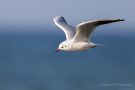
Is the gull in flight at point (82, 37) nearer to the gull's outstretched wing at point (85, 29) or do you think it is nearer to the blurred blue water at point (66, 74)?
the gull's outstretched wing at point (85, 29)

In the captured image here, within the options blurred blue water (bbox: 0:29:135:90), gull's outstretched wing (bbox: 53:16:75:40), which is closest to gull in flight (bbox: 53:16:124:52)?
gull's outstretched wing (bbox: 53:16:75:40)

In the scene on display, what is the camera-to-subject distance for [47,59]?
59.8 meters

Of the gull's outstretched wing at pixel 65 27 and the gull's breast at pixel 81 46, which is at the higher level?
the gull's outstretched wing at pixel 65 27

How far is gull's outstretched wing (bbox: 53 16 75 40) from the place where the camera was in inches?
746

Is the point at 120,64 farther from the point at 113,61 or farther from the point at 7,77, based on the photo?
the point at 7,77

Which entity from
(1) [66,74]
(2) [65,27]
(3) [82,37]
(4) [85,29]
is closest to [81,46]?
(3) [82,37]

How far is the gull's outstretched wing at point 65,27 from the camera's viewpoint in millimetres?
18952

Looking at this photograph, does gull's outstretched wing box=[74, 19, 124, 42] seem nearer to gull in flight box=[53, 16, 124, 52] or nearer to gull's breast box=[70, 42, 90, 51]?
gull in flight box=[53, 16, 124, 52]

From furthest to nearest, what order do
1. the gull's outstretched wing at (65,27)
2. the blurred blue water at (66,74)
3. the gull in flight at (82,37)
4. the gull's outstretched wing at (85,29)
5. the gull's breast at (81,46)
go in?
the blurred blue water at (66,74) → the gull's outstretched wing at (65,27) → the gull's breast at (81,46) → the gull in flight at (82,37) → the gull's outstretched wing at (85,29)

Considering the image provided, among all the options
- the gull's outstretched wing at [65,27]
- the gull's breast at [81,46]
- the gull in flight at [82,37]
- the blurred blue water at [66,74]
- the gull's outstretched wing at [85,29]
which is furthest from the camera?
the blurred blue water at [66,74]

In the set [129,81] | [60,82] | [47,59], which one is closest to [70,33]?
[129,81]

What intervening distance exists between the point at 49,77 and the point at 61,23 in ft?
83.0

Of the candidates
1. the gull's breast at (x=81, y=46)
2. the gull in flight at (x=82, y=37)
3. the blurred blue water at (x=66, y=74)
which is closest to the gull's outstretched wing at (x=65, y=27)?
the gull in flight at (x=82, y=37)

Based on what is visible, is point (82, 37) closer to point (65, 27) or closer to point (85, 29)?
point (85, 29)
